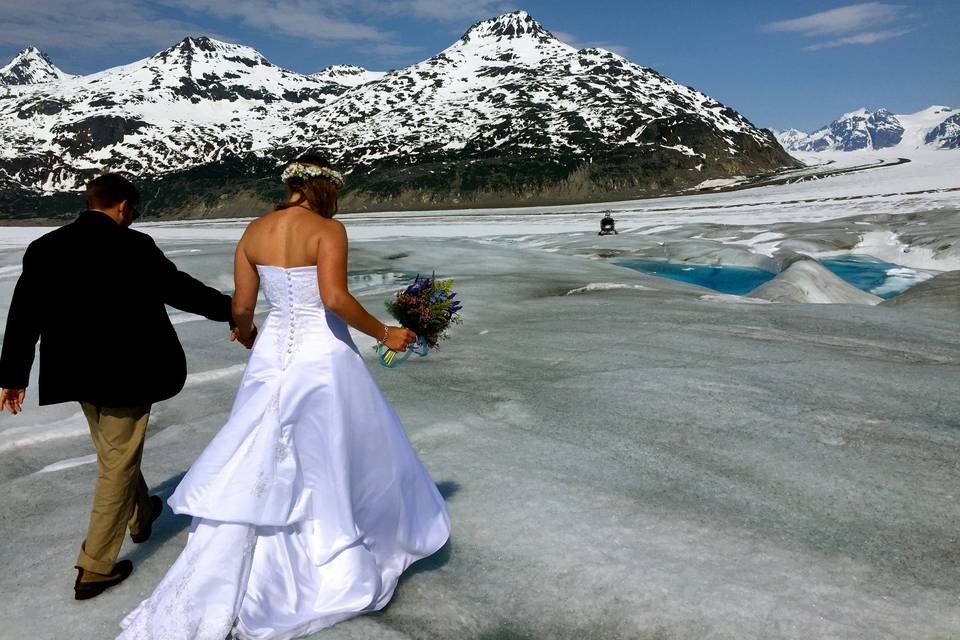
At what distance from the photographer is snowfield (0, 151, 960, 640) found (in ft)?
12.1

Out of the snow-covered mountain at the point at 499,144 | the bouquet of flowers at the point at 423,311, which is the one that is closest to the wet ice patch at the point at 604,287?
the bouquet of flowers at the point at 423,311

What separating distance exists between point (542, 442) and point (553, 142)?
456 feet

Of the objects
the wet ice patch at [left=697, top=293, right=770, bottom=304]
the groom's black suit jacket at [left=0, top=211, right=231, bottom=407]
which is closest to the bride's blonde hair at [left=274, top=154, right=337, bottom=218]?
the groom's black suit jacket at [left=0, top=211, right=231, bottom=407]

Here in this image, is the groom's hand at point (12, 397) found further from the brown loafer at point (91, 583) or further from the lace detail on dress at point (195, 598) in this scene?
the lace detail on dress at point (195, 598)

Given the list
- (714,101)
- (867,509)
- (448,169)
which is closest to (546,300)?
(867,509)

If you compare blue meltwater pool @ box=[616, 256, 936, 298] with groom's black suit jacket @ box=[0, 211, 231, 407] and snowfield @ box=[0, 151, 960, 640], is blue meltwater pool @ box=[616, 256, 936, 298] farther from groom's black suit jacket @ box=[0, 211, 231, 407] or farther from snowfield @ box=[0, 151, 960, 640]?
groom's black suit jacket @ box=[0, 211, 231, 407]

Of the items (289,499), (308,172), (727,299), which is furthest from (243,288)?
(727,299)

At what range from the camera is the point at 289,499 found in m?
3.45

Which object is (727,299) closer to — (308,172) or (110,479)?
(308,172)

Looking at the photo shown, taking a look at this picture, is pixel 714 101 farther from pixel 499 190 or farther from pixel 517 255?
pixel 517 255

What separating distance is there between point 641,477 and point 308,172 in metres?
3.43

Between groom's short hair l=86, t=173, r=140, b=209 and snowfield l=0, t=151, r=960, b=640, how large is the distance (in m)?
2.19

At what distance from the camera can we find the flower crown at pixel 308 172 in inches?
139

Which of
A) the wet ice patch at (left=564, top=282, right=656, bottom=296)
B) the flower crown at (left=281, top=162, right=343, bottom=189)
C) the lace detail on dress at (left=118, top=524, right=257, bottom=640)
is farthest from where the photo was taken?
the wet ice patch at (left=564, top=282, right=656, bottom=296)
